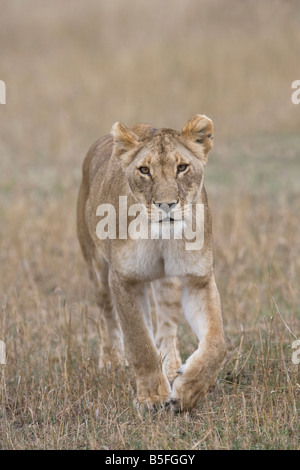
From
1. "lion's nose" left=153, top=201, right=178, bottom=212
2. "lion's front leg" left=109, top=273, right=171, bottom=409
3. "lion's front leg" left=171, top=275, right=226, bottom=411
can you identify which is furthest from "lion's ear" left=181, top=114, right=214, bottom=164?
"lion's front leg" left=109, top=273, right=171, bottom=409

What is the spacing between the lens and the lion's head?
12.6 feet

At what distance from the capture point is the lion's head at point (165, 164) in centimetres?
386

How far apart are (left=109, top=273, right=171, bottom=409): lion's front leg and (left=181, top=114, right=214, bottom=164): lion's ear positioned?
76 centimetres

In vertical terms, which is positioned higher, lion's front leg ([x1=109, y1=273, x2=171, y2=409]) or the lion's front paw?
lion's front leg ([x1=109, y1=273, x2=171, y2=409])

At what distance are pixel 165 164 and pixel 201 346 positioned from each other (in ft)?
2.93

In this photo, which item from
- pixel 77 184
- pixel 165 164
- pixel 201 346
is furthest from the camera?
pixel 77 184

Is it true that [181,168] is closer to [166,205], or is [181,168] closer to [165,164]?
[165,164]

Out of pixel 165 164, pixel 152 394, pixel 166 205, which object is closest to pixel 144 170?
pixel 165 164

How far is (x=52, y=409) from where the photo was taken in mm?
4422

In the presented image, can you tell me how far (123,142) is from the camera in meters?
4.24

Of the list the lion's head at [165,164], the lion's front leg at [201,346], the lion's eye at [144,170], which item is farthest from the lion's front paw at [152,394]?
the lion's eye at [144,170]

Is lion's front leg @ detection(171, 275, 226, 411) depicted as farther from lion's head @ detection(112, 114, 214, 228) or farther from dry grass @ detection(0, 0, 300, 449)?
lion's head @ detection(112, 114, 214, 228)

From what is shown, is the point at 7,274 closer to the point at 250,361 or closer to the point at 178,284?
the point at 178,284

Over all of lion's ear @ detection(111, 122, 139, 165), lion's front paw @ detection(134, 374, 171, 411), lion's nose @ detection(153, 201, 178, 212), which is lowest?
lion's front paw @ detection(134, 374, 171, 411)
